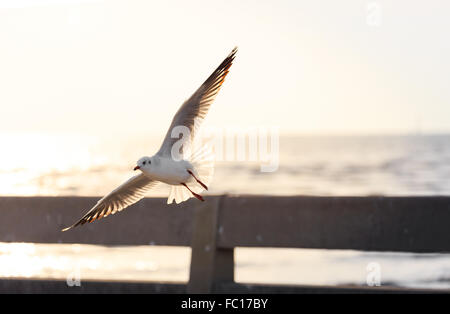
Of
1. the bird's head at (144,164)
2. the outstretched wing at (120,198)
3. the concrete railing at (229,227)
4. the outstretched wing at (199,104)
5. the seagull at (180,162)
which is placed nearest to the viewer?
the concrete railing at (229,227)

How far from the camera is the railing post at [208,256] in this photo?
14.6ft

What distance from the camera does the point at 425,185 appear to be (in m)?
31.1

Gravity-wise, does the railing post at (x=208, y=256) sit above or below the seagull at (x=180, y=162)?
below

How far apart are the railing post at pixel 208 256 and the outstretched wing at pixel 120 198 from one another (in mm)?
754

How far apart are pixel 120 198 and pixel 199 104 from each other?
3.07ft

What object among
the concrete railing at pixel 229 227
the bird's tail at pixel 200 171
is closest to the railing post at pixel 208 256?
the concrete railing at pixel 229 227

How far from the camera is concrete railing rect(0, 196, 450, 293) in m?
4.20

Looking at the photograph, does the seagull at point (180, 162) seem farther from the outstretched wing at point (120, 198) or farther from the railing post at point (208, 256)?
the railing post at point (208, 256)

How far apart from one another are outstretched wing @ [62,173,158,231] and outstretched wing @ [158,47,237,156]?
14.1 inches

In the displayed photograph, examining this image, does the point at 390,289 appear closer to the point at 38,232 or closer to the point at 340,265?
the point at 38,232

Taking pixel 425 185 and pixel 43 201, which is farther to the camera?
pixel 425 185
